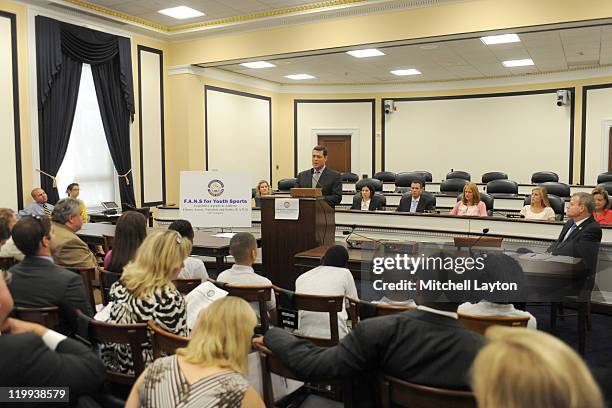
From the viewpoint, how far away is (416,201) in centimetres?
739

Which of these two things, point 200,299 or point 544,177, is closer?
point 200,299

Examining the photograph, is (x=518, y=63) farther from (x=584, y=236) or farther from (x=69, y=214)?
(x=69, y=214)

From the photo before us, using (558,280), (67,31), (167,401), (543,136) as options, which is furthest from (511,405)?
(543,136)

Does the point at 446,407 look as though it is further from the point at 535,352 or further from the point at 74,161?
the point at 74,161

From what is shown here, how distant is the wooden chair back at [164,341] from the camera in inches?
82.8

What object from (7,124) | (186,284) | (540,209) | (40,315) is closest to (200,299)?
(186,284)

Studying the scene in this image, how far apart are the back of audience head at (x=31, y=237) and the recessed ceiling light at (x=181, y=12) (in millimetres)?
6197

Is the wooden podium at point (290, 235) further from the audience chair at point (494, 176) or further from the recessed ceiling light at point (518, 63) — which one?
the audience chair at point (494, 176)

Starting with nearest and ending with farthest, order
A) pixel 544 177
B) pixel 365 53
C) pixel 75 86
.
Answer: pixel 75 86 → pixel 365 53 → pixel 544 177

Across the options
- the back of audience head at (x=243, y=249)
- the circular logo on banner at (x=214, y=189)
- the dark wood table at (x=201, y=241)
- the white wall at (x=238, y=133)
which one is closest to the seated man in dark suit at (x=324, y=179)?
the circular logo on banner at (x=214, y=189)

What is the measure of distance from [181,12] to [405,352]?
7.74 m

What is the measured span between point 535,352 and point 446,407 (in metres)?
0.68

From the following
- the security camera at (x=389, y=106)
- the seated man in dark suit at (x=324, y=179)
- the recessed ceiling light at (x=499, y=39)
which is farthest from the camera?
the security camera at (x=389, y=106)

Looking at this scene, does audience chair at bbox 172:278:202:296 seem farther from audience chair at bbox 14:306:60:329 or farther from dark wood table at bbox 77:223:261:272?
dark wood table at bbox 77:223:261:272
